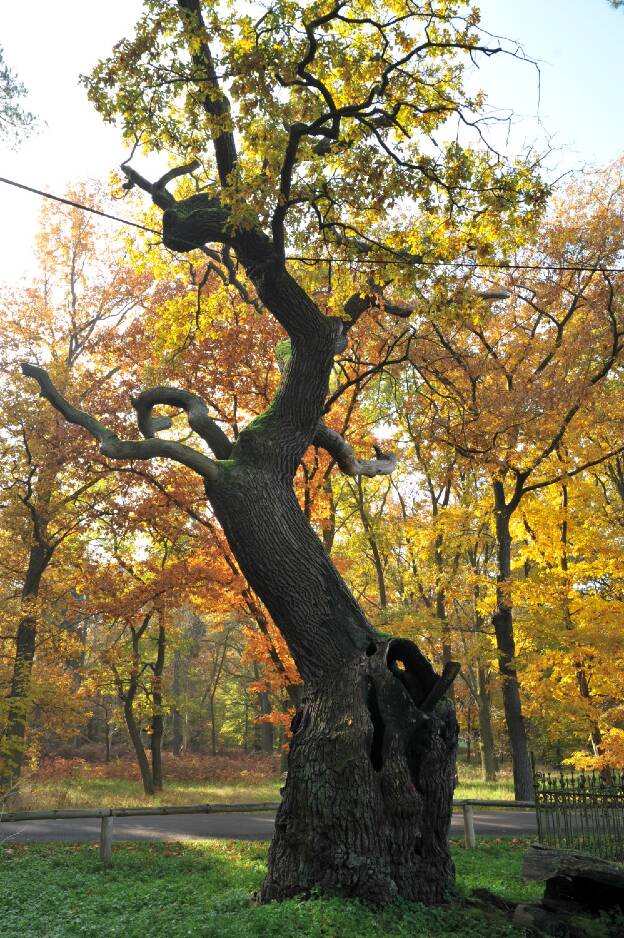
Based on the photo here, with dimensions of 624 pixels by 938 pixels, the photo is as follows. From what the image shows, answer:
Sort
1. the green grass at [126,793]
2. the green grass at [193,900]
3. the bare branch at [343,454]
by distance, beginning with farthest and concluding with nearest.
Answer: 1. the green grass at [126,793]
2. the bare branch at [343,454]
3. the green grass at [193,900]

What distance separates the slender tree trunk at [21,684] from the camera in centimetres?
1204

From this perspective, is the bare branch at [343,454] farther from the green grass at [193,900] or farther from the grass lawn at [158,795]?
the grass lawn at [158,795]

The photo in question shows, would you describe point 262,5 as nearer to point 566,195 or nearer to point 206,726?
point 566,195

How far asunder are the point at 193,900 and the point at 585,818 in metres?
5.80

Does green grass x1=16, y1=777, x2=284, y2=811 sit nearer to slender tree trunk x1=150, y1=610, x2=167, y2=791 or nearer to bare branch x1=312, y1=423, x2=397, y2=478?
slender tree trunk x1=150, y1=610, x2=167, y2=791

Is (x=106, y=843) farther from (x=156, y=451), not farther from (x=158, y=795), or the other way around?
(x=158, y=795)

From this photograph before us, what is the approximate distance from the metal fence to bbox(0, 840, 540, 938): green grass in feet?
2.66

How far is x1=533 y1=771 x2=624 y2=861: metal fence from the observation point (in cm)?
975

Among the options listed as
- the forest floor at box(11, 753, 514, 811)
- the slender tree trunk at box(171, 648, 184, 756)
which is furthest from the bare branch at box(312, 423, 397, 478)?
the slender tree trunk at box(171, 648, 184, 756)

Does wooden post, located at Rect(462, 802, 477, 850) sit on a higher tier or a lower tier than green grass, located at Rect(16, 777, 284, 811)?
higher

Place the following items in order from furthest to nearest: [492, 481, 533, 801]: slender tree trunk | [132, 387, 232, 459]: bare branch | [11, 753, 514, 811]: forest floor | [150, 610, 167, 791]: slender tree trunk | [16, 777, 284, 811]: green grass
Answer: [150, 610, 167, 791]: slender tree trunk
[11, 753, 514, 811]: forest floor
[16, 777, 284, 811]: green grass
[492, 481, 533, 801]: slender tree trunk
[132, 387, 232, 459]: bare branch

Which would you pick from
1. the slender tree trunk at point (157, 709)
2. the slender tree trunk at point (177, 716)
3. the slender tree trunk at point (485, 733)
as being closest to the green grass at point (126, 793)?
the slender tree trunk at point (157, 709)

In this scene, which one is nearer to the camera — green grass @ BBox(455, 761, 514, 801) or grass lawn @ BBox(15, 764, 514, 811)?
grass lawn @ BBox(15, 764, 514, 811)

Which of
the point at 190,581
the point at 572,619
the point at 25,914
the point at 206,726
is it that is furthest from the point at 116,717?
the point at 25,914
